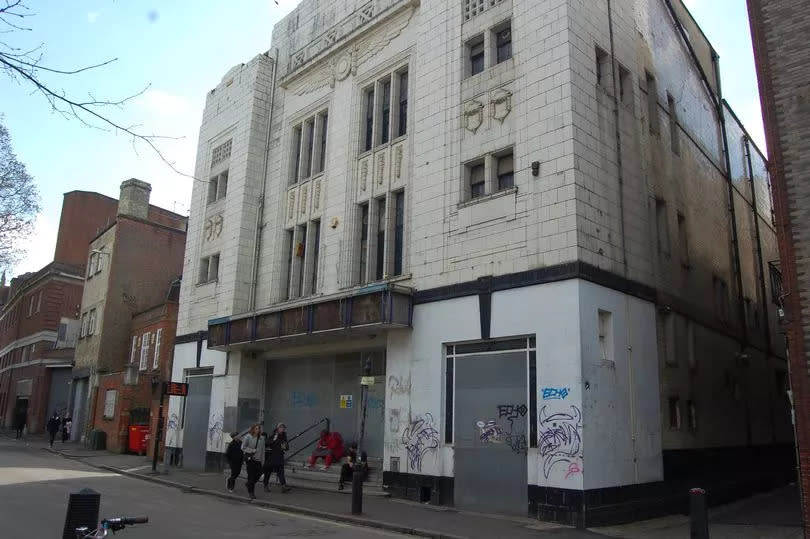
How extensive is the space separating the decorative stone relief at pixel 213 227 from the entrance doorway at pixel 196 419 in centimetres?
551

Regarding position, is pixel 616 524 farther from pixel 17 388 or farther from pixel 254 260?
pixel 17 388

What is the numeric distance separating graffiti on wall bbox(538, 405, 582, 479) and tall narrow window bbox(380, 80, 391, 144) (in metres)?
10.6

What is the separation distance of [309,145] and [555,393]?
46.0ft

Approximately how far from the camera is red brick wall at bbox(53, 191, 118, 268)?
54.0 metres

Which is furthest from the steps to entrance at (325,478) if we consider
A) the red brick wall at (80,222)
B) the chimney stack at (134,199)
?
the red brick wall at (80,222)

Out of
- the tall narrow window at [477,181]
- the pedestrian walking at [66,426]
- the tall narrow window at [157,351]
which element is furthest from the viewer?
the pedestrian walking at [66,426]

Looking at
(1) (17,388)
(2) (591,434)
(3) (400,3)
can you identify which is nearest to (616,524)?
(2) (591,434)

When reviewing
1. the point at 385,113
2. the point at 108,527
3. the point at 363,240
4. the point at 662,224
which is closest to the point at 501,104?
the point at 385,113

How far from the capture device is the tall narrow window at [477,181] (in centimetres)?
1666

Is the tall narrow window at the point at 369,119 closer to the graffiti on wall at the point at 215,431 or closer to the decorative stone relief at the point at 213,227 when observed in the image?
the decorative stone relief at the point at 213,227

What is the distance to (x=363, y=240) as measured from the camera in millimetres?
20391

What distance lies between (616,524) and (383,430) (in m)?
7.42

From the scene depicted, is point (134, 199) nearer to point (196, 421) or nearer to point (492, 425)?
point (196, 421)

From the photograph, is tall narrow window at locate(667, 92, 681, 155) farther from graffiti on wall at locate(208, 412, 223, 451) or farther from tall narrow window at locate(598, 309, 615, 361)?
graffiti on wall at locate(208, 412, 223, 451)
